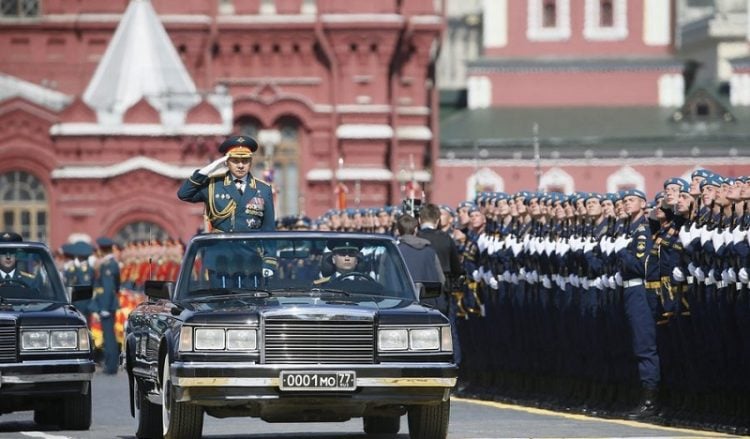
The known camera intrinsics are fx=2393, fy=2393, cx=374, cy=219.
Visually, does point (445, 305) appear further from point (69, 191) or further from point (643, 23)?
point (643, 23)

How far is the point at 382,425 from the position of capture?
16.6 m

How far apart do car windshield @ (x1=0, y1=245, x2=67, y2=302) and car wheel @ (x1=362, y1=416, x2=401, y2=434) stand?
3177mm

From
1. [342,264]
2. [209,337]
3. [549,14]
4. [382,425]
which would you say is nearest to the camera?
[209,337]

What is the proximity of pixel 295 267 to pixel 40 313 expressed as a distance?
116 inches

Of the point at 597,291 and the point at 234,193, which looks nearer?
the point at 234,193

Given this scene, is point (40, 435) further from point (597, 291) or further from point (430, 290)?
point (597, 291)

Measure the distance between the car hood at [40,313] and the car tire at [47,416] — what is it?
0.87 meters

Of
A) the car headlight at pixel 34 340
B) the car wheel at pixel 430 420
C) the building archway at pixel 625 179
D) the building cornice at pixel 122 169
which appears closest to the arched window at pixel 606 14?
the building archway at pixel 625 179

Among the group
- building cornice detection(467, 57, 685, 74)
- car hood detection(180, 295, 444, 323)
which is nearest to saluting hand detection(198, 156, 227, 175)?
car hood detection(180, 295, 444, 323)

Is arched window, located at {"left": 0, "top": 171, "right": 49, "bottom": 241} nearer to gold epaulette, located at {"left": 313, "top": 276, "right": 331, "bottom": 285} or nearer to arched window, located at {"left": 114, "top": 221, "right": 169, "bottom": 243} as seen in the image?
arched window, located at {"left": 114, "top": 221, "right": 169, "bottom": 243}

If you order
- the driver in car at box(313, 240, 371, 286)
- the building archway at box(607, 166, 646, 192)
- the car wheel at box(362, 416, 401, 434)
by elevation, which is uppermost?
the building archway at box(607, 166, 646, 192)

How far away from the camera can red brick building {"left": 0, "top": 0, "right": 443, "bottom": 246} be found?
6159 centimetres

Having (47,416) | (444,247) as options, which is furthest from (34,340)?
(444,247)

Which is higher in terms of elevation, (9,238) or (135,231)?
(135,231)
